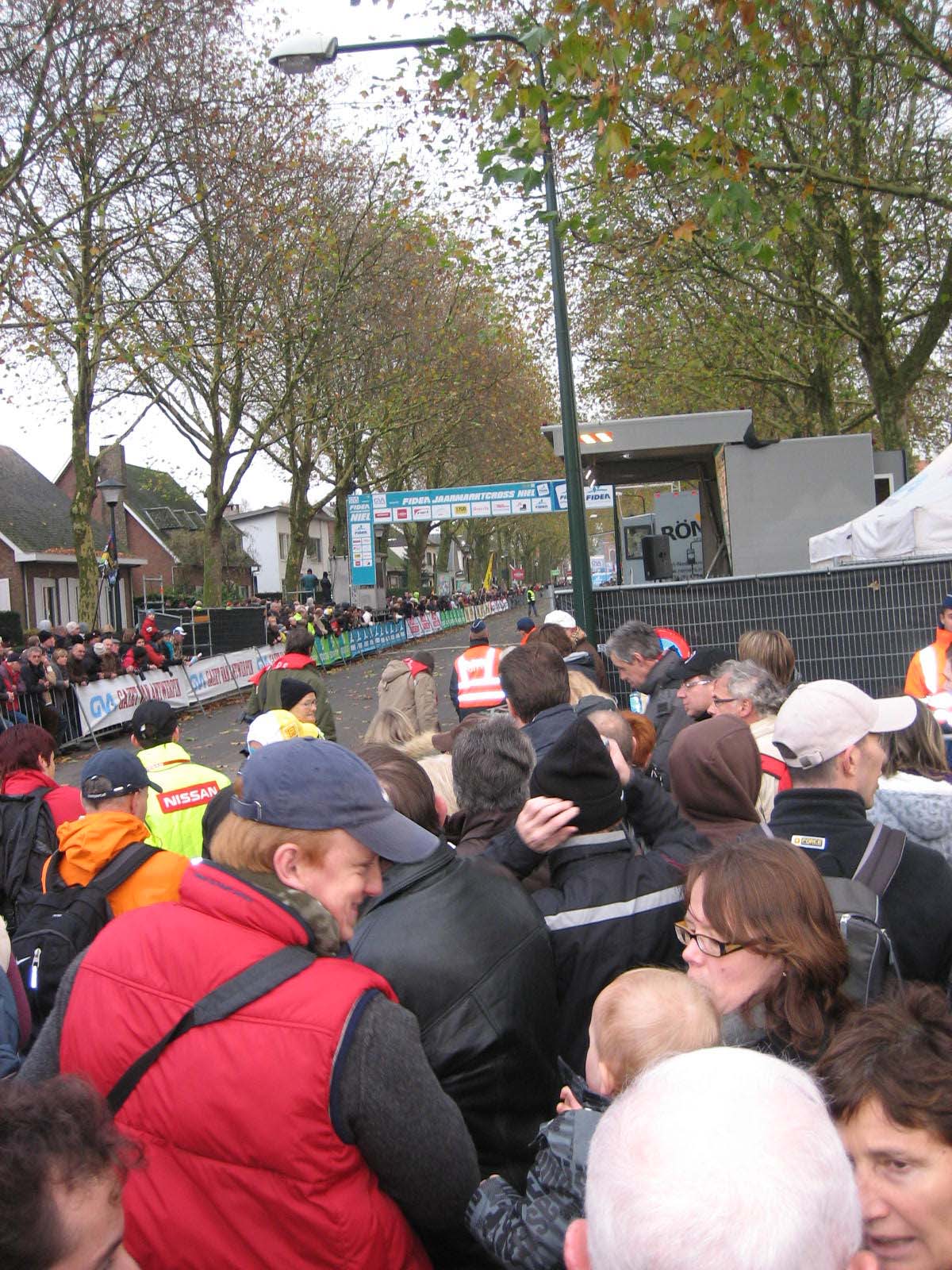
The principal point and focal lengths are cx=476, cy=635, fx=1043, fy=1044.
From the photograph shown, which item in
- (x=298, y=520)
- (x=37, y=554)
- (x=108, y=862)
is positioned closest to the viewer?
(x=108, y=862)

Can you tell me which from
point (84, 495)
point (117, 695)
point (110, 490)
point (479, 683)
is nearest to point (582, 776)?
point (479, 683)

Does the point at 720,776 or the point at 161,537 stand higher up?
the point at 161,537

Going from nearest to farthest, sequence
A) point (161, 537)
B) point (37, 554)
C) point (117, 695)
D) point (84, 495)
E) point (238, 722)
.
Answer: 1. point (117, 695)
2. point (238, 722)
3. point (84, 495)
4. point (37, 554)
5. point (161, 537)

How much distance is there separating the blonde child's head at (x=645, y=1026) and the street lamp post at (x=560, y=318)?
7.05 metres

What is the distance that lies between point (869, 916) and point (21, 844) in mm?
3448

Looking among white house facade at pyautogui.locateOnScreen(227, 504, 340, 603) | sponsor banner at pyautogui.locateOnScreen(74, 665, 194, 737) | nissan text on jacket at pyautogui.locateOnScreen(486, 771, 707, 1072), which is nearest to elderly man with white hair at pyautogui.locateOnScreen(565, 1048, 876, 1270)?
nissan text on jacket at pyautogui.locateOnScreen(486, 771, 707, 1072)

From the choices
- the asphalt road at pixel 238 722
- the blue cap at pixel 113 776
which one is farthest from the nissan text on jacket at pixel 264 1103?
the asphalt road at pixel 238 722

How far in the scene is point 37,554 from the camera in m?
41.6

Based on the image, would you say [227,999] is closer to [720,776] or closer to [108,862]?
[108,862]

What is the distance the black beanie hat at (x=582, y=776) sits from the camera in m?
2.68

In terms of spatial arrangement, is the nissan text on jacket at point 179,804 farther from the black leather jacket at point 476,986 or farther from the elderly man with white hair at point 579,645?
the elderly man with white hair at point 579,645

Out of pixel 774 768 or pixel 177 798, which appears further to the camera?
pixel 177 798

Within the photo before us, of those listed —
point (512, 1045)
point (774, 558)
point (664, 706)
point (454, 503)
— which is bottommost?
point (512, 1045)

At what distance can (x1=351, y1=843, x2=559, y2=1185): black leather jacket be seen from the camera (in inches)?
86.2
